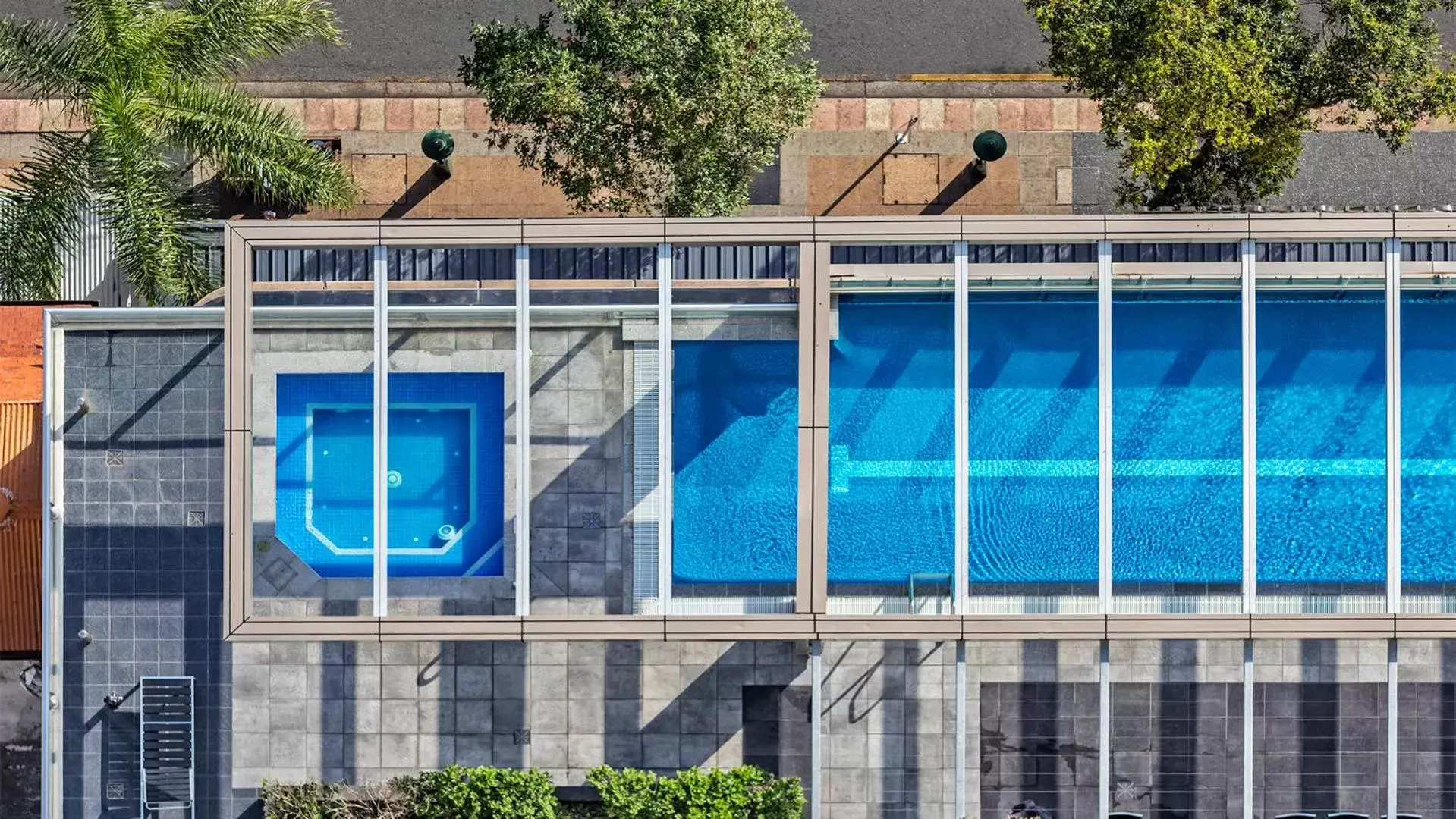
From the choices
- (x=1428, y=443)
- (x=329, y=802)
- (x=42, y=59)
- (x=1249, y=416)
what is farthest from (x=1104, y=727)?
(x=42, y=59)

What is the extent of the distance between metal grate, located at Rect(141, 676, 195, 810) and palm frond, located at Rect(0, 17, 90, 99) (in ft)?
33.4

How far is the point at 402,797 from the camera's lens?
23.7 meters

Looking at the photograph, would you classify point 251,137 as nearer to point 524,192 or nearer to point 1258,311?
point 524,192

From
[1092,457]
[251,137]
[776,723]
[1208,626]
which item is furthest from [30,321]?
[1208,626]

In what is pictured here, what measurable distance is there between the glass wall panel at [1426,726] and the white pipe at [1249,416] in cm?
452

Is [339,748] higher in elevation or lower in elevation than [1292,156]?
lower

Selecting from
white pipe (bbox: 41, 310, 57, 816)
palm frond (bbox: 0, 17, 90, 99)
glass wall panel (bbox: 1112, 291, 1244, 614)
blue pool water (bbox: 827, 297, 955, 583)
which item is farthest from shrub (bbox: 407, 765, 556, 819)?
palm frond (bbox: 0, 17, 90, 99)

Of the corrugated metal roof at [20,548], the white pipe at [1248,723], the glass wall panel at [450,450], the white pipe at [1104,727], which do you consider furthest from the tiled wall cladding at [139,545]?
the white pipe at [1248,723]

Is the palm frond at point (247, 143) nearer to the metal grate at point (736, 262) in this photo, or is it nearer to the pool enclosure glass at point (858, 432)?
the pool enclosure glass at point (858, 432)

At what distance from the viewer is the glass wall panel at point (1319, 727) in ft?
77.2

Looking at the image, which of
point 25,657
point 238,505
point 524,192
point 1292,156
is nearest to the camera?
point 238,505

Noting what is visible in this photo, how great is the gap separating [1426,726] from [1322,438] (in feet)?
19.6

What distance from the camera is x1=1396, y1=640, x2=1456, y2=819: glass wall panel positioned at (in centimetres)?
2361

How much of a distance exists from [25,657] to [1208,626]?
20406 mm
